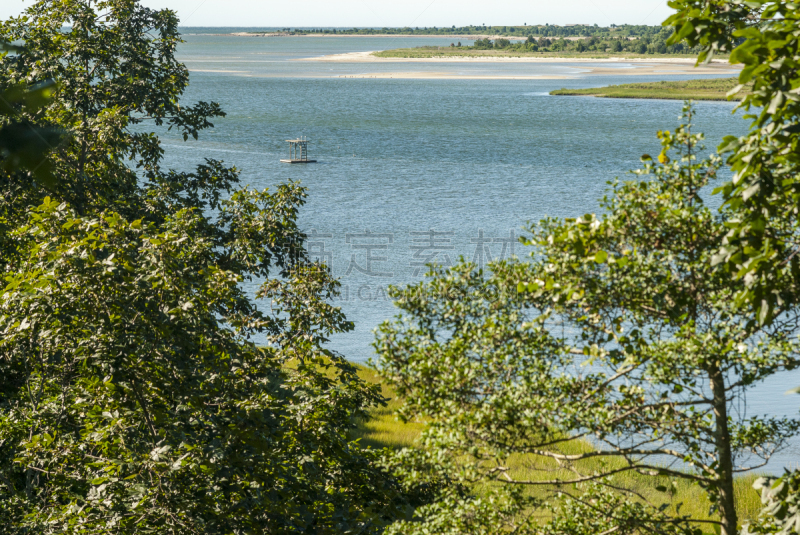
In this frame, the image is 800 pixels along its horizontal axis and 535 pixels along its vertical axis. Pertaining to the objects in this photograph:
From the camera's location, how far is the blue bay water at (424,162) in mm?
24625

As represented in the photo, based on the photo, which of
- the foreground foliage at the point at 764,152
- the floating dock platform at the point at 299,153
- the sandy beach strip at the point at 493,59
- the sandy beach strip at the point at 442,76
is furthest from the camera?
the sandy beach strip at the point at 493,59

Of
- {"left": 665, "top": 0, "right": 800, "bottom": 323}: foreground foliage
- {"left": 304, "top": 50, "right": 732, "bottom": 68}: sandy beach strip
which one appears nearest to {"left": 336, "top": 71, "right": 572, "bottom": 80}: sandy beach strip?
{"left": 304, "top": 50, "right": 732, "bottom": 68}: sandy beach strip

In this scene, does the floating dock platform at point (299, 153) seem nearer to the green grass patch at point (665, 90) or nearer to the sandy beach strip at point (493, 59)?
the green grass patch at point (665, 90)

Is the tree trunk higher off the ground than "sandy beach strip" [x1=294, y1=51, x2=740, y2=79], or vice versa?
"sandy beach strip" [x1=294, y1=51, x2=740, y2=79]

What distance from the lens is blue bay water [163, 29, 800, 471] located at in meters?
24.6

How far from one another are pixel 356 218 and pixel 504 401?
84.2ft

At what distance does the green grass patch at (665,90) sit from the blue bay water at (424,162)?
269 centimetres

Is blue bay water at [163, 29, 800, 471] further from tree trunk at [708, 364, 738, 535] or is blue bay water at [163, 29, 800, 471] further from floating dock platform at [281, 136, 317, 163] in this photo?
tree trunk at [708, 364, 738, 535]

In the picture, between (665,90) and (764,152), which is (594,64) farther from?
(764,152)

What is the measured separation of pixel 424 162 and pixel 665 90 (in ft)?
155

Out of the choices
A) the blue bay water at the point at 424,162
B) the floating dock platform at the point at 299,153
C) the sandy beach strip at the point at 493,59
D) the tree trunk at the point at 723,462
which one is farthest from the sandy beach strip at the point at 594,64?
the tree trunk at the point at 723,462

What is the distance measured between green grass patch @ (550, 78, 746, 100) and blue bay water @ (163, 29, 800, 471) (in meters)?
2.69

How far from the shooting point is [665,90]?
8050 cm

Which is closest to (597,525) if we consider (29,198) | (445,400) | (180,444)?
(445,400)
